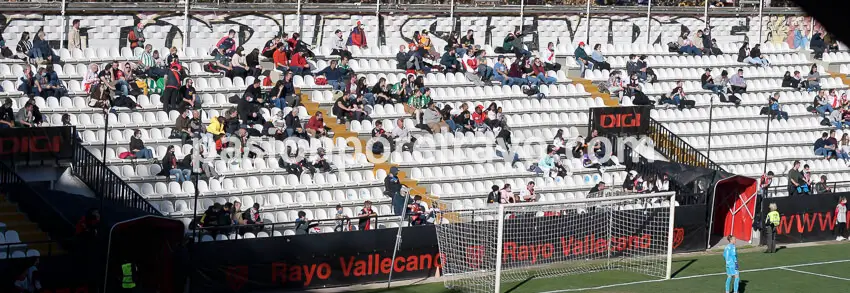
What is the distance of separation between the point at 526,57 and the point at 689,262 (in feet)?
25.6

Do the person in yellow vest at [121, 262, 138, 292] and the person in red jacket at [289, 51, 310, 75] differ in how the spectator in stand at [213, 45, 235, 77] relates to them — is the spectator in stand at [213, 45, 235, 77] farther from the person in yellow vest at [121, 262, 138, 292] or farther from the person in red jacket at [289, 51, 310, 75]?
the person in yellow vest at [121, 262, 138, 292]

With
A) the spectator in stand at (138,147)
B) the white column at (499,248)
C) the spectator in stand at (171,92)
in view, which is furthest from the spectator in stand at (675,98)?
the spectator in stand at (138,147)

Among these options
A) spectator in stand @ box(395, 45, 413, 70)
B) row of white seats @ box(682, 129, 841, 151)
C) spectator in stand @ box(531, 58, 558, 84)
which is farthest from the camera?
row of white seats @ box(682, 129, 841, 151)

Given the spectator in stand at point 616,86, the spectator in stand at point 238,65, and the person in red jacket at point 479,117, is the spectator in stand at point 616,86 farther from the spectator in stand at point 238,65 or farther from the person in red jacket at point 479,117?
the spectator in stand at point 238,65

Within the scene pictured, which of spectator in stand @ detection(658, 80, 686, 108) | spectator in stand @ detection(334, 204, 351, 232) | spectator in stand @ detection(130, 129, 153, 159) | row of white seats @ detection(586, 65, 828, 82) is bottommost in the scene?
spectator in stand @ detection(334, 204, 351, 232)

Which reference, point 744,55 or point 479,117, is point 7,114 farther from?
point 744,55

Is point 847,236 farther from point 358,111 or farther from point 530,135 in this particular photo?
point 358,111

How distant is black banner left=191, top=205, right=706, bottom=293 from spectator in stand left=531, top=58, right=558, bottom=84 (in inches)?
247

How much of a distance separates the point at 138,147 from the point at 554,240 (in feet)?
27.3

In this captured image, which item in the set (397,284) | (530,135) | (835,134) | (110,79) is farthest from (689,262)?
(110,79)

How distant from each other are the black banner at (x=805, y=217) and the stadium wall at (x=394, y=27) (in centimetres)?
664

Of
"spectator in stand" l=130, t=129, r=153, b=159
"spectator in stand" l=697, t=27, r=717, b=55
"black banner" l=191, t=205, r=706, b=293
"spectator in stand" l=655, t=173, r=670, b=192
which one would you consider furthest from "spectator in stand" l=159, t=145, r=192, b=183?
"spectator in stand" l=697, t=27, r=717, b=55

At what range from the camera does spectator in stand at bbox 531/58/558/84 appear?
92.3 feet

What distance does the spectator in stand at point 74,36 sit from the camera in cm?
2312
